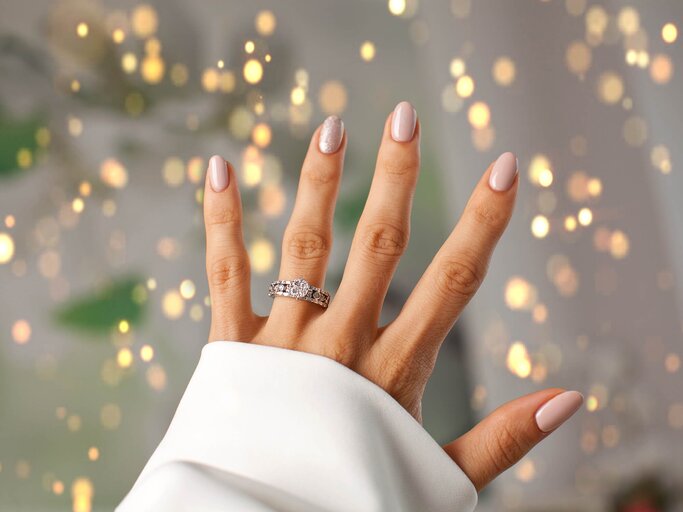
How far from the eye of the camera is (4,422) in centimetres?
103

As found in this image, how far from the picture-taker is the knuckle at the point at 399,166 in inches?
26.4

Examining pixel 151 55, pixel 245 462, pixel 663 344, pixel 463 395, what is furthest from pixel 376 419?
pixel 151 55

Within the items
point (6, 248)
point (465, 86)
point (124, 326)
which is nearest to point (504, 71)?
point (465, 86)

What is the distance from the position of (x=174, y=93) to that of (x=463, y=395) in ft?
1.76

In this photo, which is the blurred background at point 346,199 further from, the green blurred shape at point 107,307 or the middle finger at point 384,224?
the middle finger at point 384,224

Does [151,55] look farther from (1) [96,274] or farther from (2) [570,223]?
(2) [570,223]

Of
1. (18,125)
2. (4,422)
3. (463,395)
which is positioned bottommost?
(4,422)

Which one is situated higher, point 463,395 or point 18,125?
point 18,125

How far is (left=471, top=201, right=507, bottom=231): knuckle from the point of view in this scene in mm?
637

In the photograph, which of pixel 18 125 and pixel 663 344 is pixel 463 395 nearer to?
pixel 663 344

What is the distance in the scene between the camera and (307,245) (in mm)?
707

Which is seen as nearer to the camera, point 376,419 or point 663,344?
point 376,419

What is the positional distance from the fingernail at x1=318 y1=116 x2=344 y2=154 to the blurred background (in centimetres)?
26

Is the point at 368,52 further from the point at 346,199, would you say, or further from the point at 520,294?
the point at 520,294
